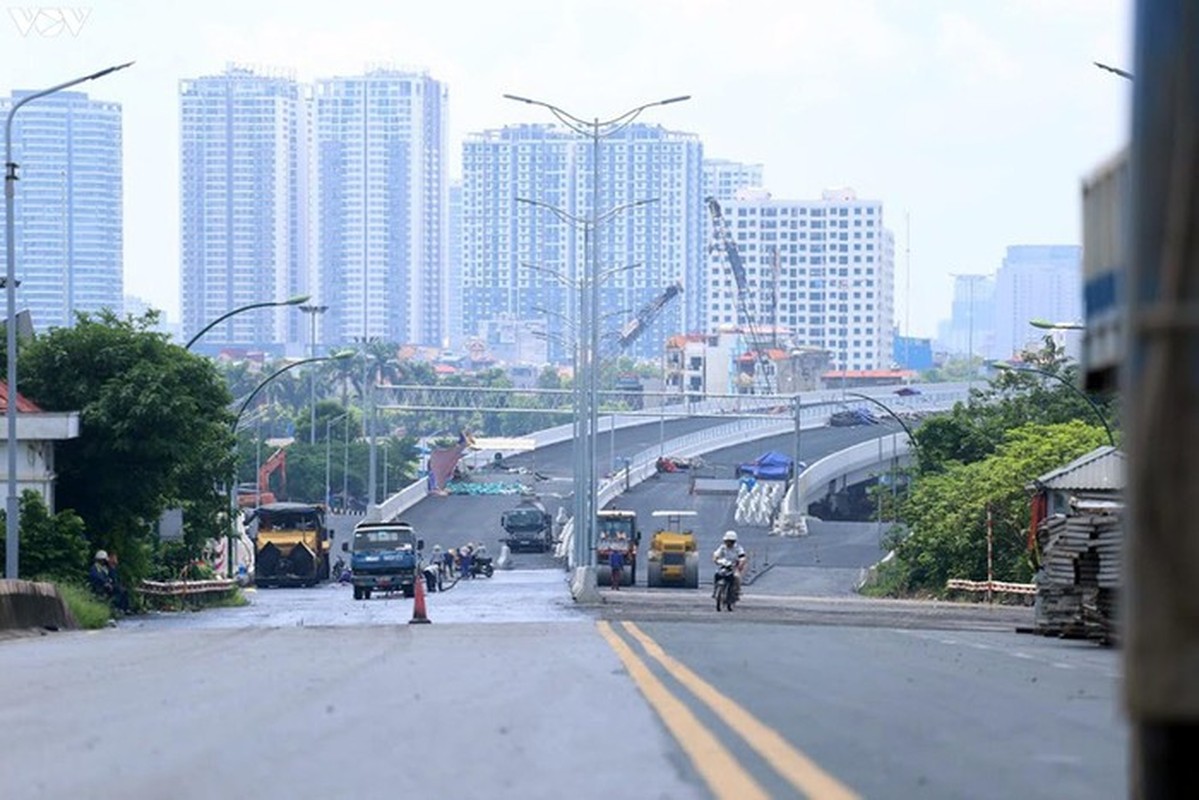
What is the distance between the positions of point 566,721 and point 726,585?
34163mm

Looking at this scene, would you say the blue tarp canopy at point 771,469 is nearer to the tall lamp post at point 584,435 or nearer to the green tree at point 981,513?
the tall lamp post at point 584,435

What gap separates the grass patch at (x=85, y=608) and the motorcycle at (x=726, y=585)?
38.3ft

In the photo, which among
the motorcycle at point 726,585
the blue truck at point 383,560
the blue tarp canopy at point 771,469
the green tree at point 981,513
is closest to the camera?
the motorcycle at point 726,585

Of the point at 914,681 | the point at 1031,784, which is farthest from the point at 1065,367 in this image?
the point at 1031,784

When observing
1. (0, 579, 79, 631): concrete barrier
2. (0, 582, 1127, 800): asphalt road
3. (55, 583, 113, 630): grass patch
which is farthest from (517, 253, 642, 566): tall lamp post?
(0, 582, 1127, 800): asphalt road

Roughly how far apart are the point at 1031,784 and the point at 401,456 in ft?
585

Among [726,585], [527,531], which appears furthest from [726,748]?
[527,531]

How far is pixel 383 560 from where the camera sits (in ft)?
223

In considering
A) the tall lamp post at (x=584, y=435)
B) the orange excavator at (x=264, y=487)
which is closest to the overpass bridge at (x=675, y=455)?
the orange excavator at (x=264, y=487)

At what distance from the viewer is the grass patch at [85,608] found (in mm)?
38188

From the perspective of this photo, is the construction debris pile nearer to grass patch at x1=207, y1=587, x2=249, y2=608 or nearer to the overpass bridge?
grass patch at x1=207, y1=587, x2=249, y2=608

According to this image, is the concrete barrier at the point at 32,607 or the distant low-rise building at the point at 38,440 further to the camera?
the distant low-rise building at the point at 38,440

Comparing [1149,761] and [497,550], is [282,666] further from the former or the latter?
[497,550]

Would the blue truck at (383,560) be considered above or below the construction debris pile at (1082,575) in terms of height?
below
